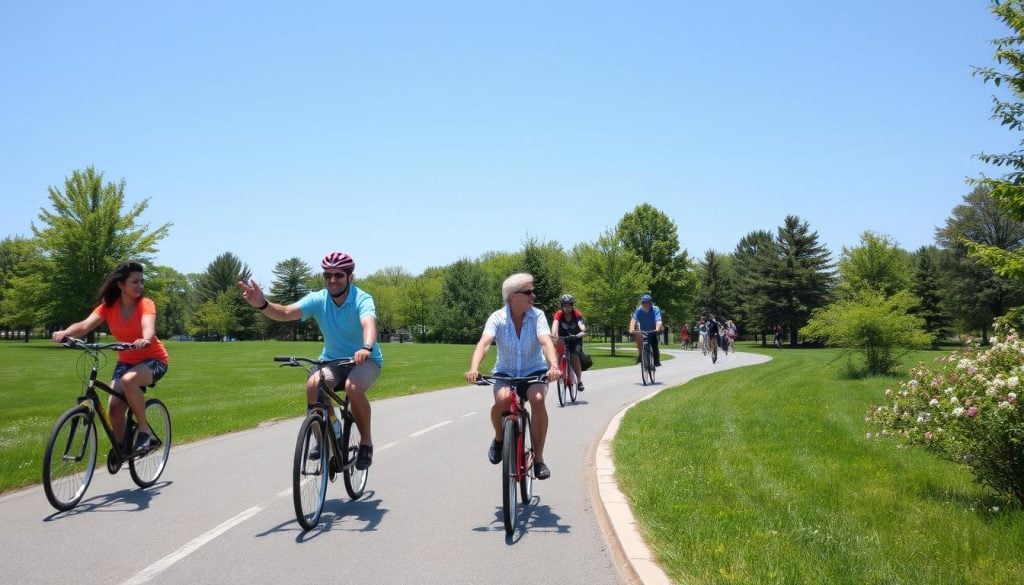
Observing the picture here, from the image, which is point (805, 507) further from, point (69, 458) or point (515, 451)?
point (69, 458)

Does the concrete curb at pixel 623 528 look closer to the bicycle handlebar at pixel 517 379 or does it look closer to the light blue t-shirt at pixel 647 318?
the bicycle handlebar at pixel 517 379

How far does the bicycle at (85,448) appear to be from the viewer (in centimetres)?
598

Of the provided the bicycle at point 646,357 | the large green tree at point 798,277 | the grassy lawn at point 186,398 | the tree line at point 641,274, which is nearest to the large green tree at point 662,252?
the tree line at point 641,274

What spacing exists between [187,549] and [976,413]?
19.0ft

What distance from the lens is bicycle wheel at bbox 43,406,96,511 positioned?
5.91 meters

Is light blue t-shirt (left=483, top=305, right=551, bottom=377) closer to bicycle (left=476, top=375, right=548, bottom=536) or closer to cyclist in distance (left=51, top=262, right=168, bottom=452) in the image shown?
bicycle (left=476, top=375, right=548, bottom=536)

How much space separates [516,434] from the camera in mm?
5617

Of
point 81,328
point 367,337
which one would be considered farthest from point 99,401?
point 367,337

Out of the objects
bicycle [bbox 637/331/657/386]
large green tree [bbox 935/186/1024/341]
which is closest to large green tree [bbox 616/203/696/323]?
large green tree [bbox 935/186/1024/341]

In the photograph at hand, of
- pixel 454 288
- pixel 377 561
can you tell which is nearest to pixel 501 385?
pixel 377 561

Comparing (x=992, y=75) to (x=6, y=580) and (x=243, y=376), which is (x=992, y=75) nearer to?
(x=6, y=580)

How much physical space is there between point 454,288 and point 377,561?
242ft

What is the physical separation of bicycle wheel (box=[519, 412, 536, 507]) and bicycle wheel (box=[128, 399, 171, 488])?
3645mm

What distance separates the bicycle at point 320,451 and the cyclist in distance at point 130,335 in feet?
6.07
